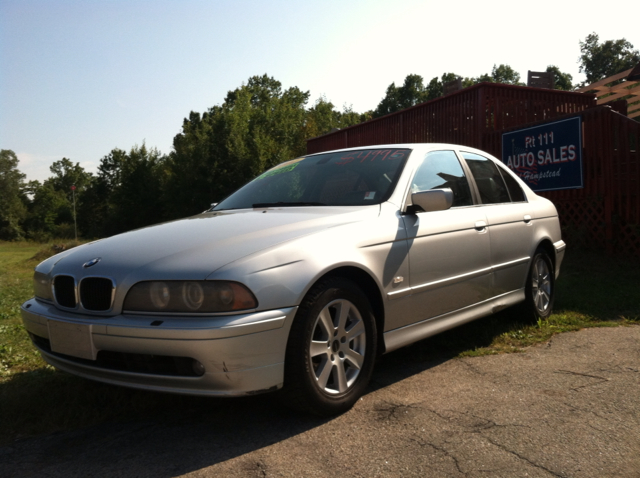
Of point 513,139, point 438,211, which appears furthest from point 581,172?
point 438,211

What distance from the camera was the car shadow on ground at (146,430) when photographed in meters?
2.50

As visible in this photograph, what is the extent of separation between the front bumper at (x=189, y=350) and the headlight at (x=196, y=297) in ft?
0.16

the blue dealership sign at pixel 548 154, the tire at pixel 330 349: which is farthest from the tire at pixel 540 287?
the blue dealership sign at pixel 548 154

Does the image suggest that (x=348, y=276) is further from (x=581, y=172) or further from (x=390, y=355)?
(x=581, y=172)

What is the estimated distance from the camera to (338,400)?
9.69 feet

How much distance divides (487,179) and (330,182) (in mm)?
1504

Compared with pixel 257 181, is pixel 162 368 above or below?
below

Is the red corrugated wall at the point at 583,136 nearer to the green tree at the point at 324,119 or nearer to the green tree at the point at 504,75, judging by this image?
the green tree at the point at 324,119

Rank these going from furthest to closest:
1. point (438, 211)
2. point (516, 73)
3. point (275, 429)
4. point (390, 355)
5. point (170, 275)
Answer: point (516, 73)
point (390, 355)
point (438, 211)
point (275, 429)
point (170, 275)

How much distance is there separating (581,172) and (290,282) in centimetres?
747

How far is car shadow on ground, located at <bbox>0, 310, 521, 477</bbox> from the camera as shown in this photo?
2504 mm

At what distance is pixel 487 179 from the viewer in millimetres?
4660

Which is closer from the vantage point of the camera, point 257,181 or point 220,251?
point 220,251

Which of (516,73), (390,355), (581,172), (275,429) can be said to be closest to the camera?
(275,429)
